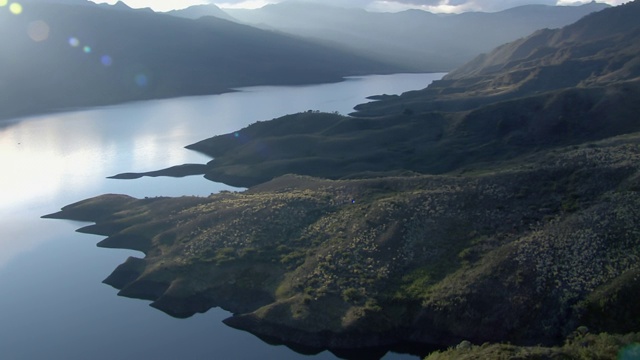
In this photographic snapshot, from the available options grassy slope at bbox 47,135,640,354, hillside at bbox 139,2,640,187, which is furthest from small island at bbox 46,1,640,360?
hillside at bbox 139,2,640,187

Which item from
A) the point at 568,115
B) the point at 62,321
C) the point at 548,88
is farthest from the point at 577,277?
the point at 548,88

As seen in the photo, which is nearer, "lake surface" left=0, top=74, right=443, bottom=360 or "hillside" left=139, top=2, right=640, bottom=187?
"lake surface" left=0, top=74, right=443, bottom=360

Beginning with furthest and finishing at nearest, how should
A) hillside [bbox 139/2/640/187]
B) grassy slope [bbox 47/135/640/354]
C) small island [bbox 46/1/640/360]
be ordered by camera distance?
hillside [bbox 139/2/640/187] < grassy slope [bbox 47/135/640/354] < small island [bbox 46/1/640/360]

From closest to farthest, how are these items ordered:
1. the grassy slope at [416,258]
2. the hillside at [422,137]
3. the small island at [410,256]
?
1. the small island at [410,256]
2. the grassy slope at [416,258]
3. the hillside at [422,137]

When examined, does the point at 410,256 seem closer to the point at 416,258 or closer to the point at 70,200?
the point at 416,258

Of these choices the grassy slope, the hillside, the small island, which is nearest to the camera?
the small island

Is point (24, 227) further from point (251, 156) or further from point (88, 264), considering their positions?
point (251, 156)

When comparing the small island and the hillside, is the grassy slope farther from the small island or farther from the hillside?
the hillside

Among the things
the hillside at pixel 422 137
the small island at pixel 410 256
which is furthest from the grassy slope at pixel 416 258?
the hillside at pixel 422 137

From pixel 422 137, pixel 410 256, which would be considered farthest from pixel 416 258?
pixel 422 137

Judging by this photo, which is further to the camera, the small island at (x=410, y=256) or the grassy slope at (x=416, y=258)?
the grassy slope at (x=416, y=258)

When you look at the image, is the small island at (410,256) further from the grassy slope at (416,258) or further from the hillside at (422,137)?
the hillside at (422,137)

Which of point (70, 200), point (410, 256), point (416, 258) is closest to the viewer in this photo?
point (416, 258)
